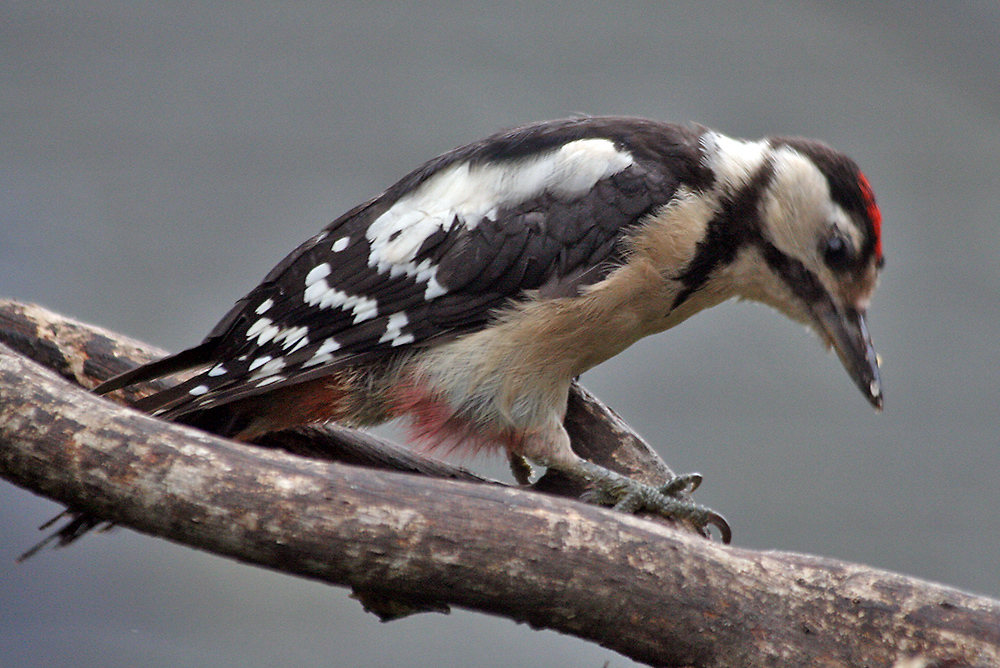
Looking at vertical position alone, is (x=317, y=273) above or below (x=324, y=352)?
above

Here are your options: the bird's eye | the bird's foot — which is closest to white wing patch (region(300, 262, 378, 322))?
the bird's foot

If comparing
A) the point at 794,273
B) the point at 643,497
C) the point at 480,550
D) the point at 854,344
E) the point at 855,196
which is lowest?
the point at 643,497

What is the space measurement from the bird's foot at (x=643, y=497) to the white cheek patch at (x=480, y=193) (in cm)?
38

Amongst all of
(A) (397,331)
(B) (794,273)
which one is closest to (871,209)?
(B) (794,273)

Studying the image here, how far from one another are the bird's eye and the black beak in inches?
2.3

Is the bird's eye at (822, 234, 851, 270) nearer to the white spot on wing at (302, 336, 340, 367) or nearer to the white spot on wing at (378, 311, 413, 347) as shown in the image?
the white spot on wing at (378, 311, 413, 347)

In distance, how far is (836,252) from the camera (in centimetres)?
147

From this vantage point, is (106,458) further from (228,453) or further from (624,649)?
(624,649)

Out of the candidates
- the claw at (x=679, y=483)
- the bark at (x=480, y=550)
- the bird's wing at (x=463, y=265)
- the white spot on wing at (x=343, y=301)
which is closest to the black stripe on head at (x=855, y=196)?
the bird's wing at (x=463, y=265)

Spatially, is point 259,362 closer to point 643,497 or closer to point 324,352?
point 324,352

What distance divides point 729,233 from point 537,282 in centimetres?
30

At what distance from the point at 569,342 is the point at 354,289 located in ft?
1.07

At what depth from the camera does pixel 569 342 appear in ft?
4.82

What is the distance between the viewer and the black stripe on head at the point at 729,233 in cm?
147
